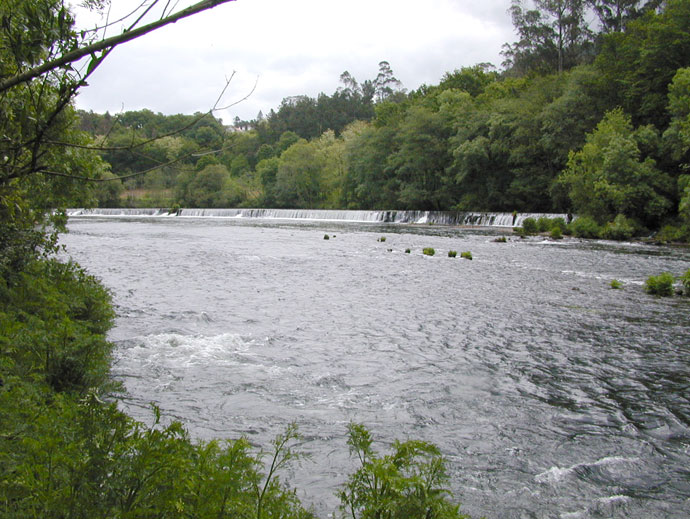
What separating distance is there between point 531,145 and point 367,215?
18.8 metres

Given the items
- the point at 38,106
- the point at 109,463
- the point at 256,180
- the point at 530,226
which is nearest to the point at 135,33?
the point at 38,106

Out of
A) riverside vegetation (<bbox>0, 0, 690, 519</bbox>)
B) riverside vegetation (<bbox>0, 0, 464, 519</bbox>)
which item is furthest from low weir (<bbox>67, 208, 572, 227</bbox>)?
riverside vegetation (<bbox>0, 0, 464, 519</bbox>)

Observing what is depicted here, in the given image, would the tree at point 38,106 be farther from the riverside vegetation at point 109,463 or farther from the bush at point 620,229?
the bush at point 620,229

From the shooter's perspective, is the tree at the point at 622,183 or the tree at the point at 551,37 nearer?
the tree at the point at 622,183

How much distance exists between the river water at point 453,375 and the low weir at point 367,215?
30.4 metres

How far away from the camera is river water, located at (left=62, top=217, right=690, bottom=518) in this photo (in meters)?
5.41

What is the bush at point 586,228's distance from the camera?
35594 mm

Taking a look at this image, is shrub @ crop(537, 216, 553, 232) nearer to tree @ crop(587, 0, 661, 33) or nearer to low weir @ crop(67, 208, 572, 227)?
low weir @ crop(67, 208, 572, 227)

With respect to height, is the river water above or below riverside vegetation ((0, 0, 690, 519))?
below

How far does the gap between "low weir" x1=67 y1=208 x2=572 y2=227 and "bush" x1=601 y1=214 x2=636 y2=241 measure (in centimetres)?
688

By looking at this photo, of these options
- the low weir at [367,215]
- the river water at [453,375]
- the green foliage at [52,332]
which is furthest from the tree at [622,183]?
the green foliage at [52,332]

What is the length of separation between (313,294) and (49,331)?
10.0m

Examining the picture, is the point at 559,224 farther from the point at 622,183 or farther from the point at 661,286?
the point at 661,286

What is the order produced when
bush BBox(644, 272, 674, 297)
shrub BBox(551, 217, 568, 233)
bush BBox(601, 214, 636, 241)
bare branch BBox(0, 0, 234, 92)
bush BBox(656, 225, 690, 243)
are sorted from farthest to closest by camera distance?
shrub BBox(551, 217, 568, 233) < bush BBox(601, 214, 636, 241) < bush BBox(656, 225, 690, 243) < bush BBox(644, 272, 674, 297) < bare branch BBox(0, 0, 234, 92)
